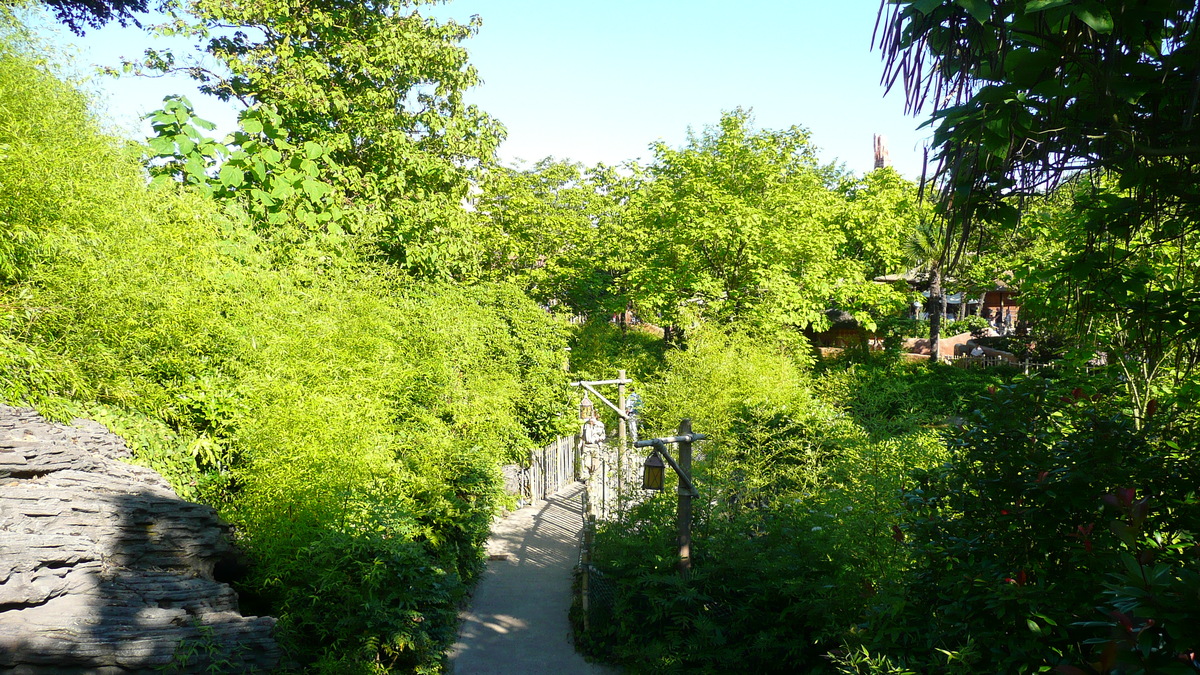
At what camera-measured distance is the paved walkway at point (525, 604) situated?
295 inches

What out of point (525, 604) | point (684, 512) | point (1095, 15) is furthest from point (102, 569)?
point (525, 604)

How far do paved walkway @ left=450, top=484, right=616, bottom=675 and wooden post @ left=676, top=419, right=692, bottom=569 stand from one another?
5.20ft

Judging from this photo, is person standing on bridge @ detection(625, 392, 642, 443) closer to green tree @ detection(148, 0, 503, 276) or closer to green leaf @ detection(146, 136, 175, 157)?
green tree @ detection(148, 0, 503, 276)

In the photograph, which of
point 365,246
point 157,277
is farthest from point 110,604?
point 365,246

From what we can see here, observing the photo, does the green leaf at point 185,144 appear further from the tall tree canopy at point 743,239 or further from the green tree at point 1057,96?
the tall tree canopy at point 743,239

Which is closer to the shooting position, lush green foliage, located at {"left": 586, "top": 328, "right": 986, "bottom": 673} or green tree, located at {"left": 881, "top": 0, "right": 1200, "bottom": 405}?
green tree, located at {"left": 881, "top": 0, "right": 1200, "bottom": 405}

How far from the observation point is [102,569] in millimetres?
3953

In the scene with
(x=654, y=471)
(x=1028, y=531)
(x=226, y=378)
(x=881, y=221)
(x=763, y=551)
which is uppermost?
A: (x=881, y=221)

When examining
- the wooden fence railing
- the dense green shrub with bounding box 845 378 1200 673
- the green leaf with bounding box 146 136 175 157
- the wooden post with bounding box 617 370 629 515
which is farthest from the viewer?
the wooden fence railing

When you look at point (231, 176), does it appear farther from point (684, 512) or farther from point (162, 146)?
point (684, 512)

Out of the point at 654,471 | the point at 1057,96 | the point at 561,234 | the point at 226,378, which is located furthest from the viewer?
the point at 561,234

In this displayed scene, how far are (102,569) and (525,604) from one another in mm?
5780

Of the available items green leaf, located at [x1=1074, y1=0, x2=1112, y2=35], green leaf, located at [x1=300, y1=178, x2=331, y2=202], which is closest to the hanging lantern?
green leaf, located at [x1=1074, y1=0, x2=1112, y2=35]

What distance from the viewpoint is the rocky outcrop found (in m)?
3.42
